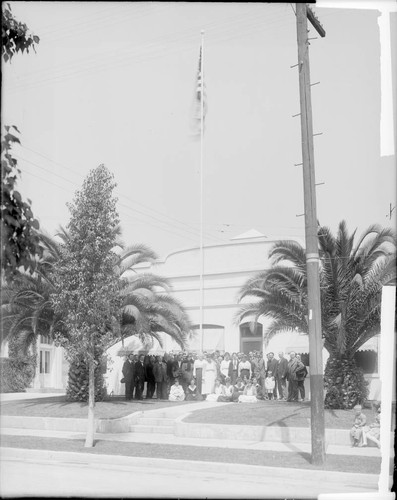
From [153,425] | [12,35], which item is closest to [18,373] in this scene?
[153,425]

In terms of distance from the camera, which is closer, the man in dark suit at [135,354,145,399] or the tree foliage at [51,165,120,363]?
the tree foliage at [51,165,120,363]

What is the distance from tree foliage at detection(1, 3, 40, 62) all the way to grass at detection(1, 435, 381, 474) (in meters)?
7.55

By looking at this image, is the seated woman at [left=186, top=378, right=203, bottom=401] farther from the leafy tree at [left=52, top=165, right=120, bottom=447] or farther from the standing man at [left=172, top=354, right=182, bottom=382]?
the leafy tree at [left=52, top=165, right=120, bottom=447]

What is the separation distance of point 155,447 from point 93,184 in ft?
17.3

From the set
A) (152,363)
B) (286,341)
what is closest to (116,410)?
(152,363)

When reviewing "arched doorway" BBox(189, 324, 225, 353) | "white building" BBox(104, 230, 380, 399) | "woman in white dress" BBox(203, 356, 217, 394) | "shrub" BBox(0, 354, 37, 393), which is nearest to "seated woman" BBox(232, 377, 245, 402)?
"woman in white dress" BBox(203, 356, 217, 394)

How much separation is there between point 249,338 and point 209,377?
20.3ft

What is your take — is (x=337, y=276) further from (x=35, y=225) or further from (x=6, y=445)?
(x=35, y=225)

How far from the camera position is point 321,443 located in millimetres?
12977

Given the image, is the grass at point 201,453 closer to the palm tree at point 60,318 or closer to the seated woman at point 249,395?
the palm tree at point 60,318

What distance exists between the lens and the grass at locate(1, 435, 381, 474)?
1276cm

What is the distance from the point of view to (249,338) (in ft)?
94.8

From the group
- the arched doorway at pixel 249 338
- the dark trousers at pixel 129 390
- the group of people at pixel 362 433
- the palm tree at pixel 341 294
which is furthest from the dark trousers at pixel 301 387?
the arched doorway at pixel 249 338

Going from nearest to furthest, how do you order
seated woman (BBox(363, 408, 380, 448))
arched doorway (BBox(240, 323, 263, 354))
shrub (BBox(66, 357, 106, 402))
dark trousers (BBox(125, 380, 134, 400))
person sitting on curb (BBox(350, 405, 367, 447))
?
seated woman (BBox(363, 408, 380, 448))
person sitting on curb (BBox(350, 405, 367, 447))
shrub (BBox(66, 357, 106, 402))
dark trousers (BBox(125, 380, 134, 400))
arched doorway (BBox(240, 323, 263, 354))
